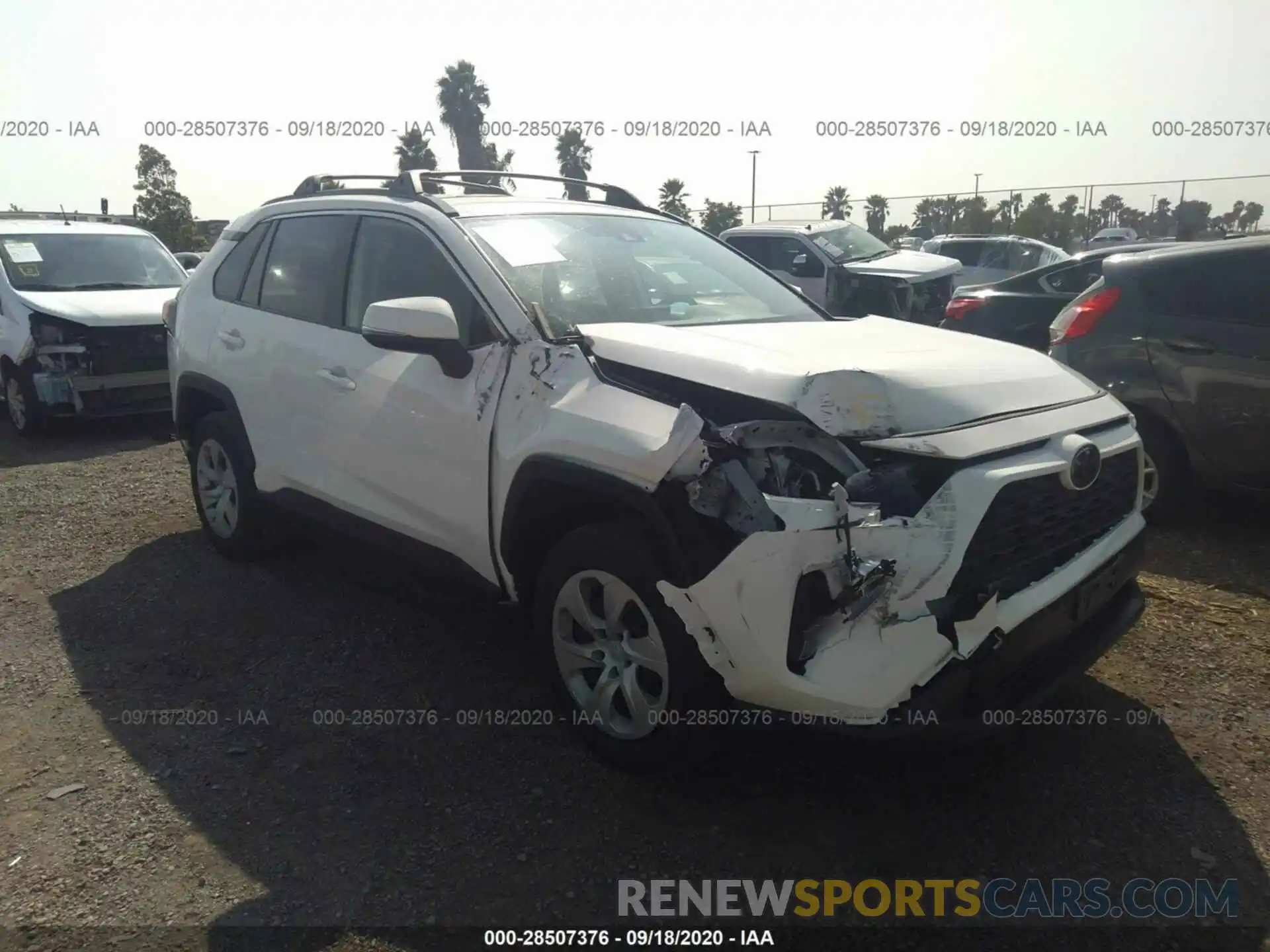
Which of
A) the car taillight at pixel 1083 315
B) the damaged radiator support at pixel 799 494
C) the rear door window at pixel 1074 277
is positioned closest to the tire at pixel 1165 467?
the car taillight at pixel 1083 315

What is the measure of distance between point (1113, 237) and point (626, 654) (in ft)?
77.2

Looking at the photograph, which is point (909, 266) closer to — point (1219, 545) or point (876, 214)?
point (1219, 545)

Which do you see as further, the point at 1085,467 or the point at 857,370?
the point at 1085,467

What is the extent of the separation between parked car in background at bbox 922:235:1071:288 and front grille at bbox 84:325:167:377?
11.6 m

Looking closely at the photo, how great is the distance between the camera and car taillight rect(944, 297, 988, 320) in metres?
8.02

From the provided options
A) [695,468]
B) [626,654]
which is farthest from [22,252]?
[695,468]

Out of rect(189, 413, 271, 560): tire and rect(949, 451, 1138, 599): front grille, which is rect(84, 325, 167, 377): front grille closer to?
rect(189, 413, 271, 560): tire

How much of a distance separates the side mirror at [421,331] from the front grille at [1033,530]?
178 centimetres

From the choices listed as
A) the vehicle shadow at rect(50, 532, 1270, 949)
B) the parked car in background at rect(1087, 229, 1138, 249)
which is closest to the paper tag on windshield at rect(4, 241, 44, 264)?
the vehicle shadow at rect(50, 532, 1270, 949)

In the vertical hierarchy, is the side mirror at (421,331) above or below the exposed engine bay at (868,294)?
below

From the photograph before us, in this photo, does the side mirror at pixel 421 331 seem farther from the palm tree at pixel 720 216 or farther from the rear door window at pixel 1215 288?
the palm tree at pixel 720 216

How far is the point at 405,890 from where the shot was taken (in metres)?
2.57

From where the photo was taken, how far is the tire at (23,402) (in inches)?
330

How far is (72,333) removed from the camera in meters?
8.25
